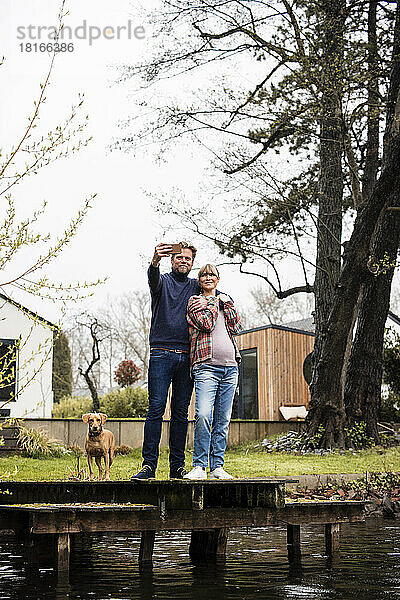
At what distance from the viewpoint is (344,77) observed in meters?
12.3

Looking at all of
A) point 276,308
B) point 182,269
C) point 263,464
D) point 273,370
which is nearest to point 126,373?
point 273,370

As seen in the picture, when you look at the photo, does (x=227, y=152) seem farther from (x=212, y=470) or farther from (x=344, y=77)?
(x=212, y=470)

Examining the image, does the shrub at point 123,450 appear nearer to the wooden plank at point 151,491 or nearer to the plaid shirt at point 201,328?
the wooden plank at point 151,491

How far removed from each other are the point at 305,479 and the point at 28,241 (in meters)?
6.95

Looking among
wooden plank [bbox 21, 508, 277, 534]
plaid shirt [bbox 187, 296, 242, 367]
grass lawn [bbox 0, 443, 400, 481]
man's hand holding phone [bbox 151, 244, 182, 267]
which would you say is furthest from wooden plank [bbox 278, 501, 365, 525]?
grass lawn [bbox 0, 443, 400, 481]

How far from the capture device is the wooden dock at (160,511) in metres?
4.69

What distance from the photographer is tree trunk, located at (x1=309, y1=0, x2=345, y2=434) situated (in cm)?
1283

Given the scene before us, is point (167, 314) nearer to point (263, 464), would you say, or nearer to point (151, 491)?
point (151, 491)

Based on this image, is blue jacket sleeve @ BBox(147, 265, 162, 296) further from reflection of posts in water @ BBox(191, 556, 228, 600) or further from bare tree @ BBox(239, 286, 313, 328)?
bare tree @ BBox(239, 286, 313, 328)

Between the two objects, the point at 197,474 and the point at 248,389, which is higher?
the point at 248,389

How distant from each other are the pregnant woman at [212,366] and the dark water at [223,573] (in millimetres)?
711

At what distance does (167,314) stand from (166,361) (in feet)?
1.11

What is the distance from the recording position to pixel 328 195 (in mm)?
15133

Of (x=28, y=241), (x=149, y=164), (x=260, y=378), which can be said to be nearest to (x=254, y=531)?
(x=28, y=241)
